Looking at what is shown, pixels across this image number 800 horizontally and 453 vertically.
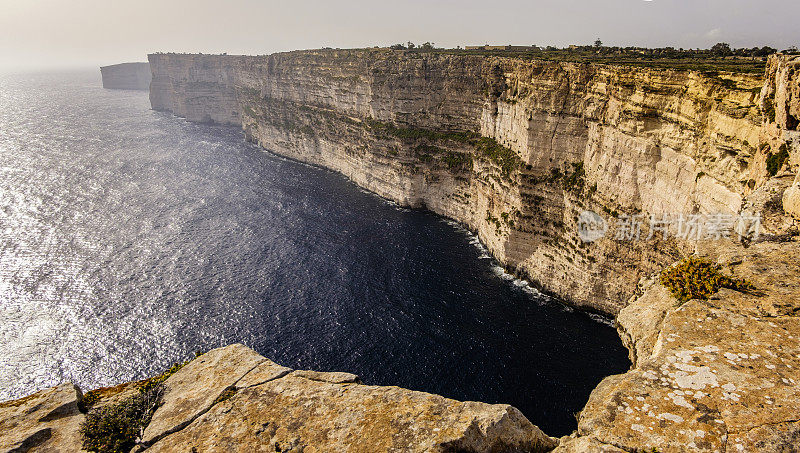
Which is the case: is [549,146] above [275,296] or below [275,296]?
above

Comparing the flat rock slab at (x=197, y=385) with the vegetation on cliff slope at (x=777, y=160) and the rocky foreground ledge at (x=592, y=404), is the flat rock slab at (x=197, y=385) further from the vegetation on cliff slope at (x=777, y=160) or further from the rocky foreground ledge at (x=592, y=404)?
the vegetation on cliff slope at (x=777, y=160)

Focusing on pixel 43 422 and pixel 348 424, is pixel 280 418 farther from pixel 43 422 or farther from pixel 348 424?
pixel 43 422

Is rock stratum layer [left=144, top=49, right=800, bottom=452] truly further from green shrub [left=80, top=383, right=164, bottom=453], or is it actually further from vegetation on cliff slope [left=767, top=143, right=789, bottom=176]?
green shrub [left=80, top=383, right=164, bottom=453]

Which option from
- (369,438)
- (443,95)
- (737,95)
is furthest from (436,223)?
(369,438)

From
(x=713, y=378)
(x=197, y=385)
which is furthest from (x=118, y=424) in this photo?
(x=713, y=378)

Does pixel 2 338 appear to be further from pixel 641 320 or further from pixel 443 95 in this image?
pixel 443 95

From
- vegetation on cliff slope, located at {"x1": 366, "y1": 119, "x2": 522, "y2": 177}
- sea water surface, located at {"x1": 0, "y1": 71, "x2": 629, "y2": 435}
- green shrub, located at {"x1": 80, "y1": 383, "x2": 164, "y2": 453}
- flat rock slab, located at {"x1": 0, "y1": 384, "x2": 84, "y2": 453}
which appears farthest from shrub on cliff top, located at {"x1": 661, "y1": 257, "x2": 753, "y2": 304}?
vegetation on cliff slope, located at {"x1": 366, "y1": 119, "x2": 522, "y2": 177}

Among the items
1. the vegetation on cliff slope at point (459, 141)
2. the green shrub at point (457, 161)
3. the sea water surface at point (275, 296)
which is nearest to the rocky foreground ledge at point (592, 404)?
the sea water surface at point (275, 296)
